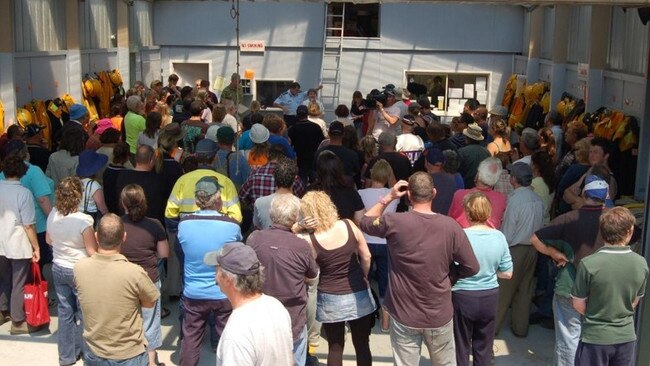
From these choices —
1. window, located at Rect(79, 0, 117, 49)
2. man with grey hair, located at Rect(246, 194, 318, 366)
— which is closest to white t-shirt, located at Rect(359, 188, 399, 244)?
man with grey hair, located at Rect(246, 194, 318, 366)

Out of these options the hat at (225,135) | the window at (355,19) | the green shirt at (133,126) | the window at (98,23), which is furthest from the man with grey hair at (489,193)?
the window at (355,19)

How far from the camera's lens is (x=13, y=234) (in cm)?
668

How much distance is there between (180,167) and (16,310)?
6.21 feet

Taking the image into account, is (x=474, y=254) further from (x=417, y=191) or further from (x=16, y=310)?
(x=16, y=310)

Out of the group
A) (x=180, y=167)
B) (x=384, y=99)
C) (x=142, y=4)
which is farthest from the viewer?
(x=142, y=4)

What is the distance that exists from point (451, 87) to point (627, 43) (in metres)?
7.93

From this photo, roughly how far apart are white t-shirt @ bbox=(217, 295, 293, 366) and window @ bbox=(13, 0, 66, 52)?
9520mm

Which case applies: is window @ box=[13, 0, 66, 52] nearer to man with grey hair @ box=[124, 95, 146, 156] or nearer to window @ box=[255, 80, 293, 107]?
man with grey hair @ box=[124, 95, 146, 156]

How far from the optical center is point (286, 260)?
16.4ft

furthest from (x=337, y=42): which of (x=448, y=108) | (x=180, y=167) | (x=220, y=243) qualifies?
(x=220, y=243)

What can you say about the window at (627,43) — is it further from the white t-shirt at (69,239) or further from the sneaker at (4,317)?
the sneaker at (4,317)

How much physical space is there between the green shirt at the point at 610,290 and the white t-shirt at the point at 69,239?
3467 millimetres

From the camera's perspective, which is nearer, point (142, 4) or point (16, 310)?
point (16, 310)

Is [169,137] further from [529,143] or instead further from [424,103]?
[424,103]
